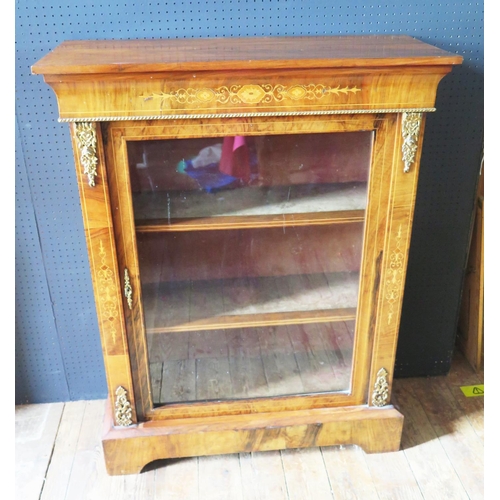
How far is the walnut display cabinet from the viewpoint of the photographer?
1.13 meters

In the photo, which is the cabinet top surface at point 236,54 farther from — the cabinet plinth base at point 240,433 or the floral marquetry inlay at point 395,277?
the cabinet plinth base at point 240,433

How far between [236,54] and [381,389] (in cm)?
94

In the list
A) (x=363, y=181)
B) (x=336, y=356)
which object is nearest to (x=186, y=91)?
(x=363, y=181)

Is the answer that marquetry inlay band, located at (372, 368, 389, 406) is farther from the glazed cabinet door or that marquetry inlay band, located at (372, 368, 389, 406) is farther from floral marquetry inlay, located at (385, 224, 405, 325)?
floral marquetry inlay, located at (385, 224, 405, 325)

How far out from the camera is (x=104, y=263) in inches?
50.5

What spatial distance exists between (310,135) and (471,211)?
27.2 inches

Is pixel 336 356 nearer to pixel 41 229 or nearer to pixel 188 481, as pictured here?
pixel 188 481

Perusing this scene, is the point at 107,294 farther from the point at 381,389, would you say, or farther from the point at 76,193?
the point at 381,389

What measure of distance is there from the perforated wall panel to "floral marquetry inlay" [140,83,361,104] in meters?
0.36

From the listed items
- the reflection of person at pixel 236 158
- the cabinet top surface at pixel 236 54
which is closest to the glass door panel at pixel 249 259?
the reflection of person at pixel 236 158

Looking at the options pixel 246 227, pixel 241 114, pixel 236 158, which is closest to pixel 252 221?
pixel 246 227

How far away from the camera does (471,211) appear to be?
1656 millimetres

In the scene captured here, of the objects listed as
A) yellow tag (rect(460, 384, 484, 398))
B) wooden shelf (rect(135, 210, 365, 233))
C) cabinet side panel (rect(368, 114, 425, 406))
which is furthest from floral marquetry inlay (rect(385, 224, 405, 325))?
yellow tag (rect(460, 384, 484, 398))

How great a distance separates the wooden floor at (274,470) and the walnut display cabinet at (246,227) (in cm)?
6
